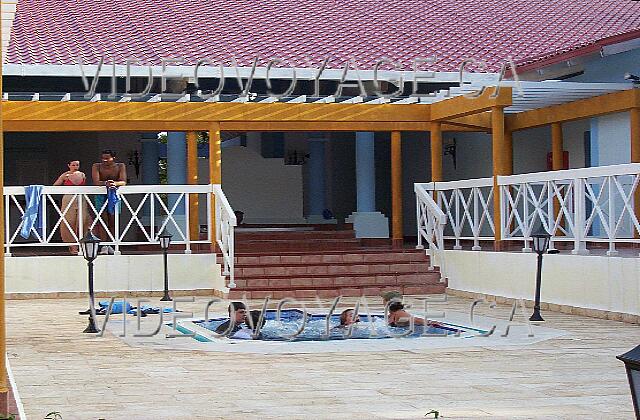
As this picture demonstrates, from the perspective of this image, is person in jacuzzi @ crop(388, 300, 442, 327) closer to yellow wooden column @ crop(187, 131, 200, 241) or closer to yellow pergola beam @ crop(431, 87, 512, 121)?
yellow pergola beam @ crop(431, 87, 512, 121)

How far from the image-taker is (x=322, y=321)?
1134 cm

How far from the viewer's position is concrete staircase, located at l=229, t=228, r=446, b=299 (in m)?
14.3

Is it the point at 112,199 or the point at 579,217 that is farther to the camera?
the point at 112,199

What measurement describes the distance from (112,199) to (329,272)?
9.87 ft

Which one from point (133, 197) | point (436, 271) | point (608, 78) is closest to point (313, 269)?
point (436, 271)

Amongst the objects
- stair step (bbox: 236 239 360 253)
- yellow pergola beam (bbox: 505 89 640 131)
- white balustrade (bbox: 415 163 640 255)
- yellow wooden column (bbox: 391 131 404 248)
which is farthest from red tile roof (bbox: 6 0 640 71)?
stair step (bbox: 236 239 360 253)

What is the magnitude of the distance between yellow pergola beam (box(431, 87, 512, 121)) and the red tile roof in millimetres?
1729

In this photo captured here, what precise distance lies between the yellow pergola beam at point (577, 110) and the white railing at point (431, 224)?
69.8 inches

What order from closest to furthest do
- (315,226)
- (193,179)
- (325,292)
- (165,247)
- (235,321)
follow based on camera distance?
(235,321) < (165,247) < (325,292) < (193,179) < (315,226)

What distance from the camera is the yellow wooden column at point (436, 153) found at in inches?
623

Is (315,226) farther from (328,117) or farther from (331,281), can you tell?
(331,281)

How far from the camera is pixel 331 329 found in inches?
422

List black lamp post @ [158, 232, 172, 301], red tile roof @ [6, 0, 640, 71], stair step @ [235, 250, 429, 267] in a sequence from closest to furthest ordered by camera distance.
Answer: black lamp post @ [158, 232, 172, 301] < stair step @ [235, 250, 429, 267] < red tile roof @ [6, 0, 640, 71]

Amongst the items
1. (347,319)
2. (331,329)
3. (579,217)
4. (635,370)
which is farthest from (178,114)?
(635,370)
